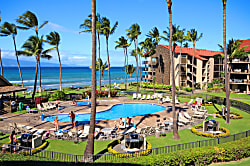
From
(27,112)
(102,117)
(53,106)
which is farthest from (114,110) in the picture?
(27,112)

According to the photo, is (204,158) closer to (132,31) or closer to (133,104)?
(133,104)

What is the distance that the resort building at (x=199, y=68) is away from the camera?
1822 inches

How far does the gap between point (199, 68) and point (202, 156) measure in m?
44.5

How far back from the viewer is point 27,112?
25.0m

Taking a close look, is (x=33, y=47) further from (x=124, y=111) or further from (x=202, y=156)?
(x=202, y=156)

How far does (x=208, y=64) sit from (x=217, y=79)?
4.86m

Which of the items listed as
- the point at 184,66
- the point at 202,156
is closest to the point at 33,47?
the point at 202,156

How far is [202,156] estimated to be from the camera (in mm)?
11523

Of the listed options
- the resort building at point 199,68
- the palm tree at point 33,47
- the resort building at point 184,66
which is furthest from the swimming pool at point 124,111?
the resort building at point 184,66

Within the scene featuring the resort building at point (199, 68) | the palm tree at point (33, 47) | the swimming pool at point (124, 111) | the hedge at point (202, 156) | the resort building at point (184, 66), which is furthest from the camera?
the resort building at point (184, 66)

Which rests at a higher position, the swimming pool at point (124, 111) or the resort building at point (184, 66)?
the resort building at point (184, 66)

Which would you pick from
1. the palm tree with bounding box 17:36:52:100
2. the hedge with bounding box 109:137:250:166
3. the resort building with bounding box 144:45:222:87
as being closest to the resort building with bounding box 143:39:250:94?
the resort building with bounding box 144:45:222:87

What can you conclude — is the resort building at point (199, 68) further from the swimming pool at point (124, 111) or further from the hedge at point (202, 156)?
the hedge at point (202, 156)

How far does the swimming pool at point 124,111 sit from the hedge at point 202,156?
14.2m
